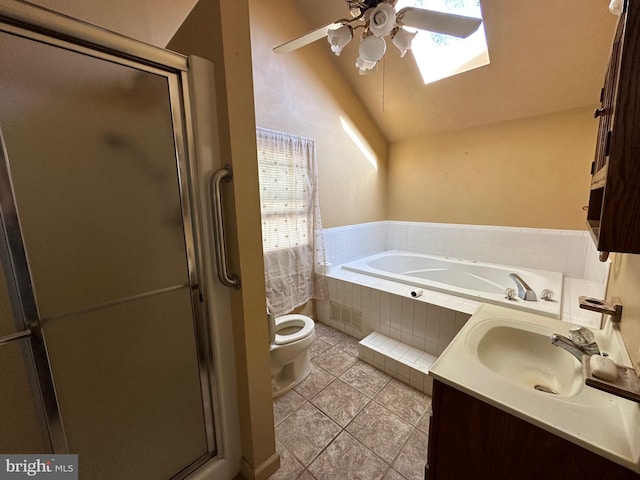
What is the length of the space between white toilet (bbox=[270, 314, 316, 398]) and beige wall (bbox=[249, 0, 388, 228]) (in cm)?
122

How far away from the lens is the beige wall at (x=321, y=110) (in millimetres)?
2158

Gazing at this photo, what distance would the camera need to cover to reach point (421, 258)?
3.27 m

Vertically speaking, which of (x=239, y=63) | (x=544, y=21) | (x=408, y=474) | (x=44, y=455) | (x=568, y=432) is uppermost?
(x=544, y=21)

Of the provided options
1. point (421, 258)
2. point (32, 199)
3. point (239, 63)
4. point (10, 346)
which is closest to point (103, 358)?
point (10, 346)

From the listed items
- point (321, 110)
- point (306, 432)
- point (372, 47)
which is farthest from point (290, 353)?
point (321, 110)

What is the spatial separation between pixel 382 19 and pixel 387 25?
35 mm

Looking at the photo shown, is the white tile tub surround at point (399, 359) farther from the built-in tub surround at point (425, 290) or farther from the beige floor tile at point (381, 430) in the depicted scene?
the beige floor tile at point (381, 430)

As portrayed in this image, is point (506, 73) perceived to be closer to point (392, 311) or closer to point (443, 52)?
point (443, 52)

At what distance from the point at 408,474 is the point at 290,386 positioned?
2.93 feet

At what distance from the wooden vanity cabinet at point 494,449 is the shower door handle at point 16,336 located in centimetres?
131

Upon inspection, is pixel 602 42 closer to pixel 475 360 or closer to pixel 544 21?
pixel 544 21

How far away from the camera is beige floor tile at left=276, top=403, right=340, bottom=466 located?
4.50 ft

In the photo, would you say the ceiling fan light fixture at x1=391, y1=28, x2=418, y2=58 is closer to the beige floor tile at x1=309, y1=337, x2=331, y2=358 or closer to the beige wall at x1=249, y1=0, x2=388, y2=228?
the beige wall at x1=249, y1=0, x2=388, y2=228

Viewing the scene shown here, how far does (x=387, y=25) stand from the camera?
1.23 meters
